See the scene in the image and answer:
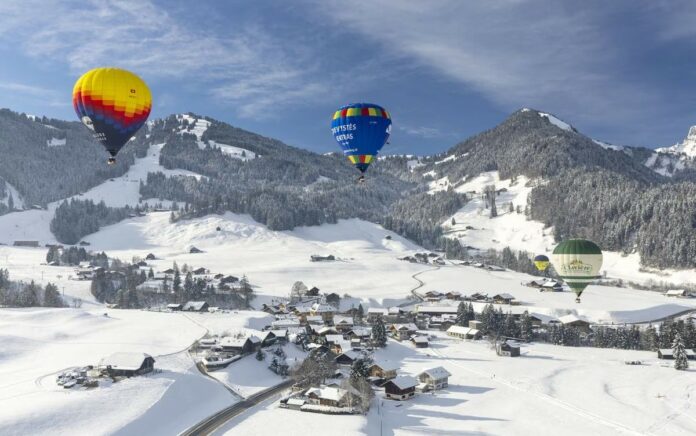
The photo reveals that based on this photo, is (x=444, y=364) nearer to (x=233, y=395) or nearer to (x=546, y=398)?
(x=546, y=398)

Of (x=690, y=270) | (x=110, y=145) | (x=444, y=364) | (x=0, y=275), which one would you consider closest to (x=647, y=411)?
(x=444, y=364)

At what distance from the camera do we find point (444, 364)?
74.2 meters

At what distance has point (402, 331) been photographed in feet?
299

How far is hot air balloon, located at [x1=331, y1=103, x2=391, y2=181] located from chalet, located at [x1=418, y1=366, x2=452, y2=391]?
70.1 ft

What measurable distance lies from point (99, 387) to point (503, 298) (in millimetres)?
88367

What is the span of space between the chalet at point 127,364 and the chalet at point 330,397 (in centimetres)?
1645

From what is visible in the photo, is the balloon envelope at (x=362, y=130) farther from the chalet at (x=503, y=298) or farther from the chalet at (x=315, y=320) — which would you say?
the chalet at (x=503, y=298)

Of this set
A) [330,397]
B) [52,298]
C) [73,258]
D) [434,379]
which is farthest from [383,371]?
[73,258]

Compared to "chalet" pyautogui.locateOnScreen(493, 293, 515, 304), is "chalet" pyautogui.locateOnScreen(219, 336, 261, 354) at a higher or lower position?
lower

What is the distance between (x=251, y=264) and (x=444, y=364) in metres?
101

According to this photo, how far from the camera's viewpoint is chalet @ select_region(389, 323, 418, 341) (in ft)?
297

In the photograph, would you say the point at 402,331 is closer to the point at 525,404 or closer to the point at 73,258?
the point at 525,404

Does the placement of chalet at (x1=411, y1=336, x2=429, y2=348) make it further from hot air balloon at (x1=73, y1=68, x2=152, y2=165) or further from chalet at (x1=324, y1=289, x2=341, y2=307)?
hot air balloon at (x1=73, y1=68, x2=152, y2=165)

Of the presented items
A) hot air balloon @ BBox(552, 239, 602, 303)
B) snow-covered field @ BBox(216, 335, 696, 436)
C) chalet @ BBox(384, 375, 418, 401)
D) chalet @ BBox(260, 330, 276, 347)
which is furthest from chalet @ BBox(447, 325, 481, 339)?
chalet @ BBox(384, 375, 418, 401)
